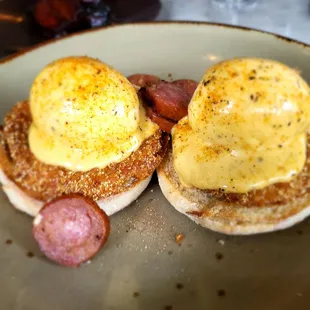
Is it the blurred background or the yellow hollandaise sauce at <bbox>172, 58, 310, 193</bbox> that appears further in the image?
the blurred background

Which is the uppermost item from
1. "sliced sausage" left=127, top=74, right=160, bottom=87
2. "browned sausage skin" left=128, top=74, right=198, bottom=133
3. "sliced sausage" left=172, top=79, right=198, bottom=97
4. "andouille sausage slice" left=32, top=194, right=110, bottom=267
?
"browned sausage skin" left=128, top=74, right=198, bottom=133

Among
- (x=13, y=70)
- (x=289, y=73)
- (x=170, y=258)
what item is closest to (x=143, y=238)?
(x=170, y=258)

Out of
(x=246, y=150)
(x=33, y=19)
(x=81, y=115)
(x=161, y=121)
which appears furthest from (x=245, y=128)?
(x=33, y=19)

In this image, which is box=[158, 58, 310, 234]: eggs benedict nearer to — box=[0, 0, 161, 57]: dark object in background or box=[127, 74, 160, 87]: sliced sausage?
box=[127, 74, 160, 87]: sliced sausage

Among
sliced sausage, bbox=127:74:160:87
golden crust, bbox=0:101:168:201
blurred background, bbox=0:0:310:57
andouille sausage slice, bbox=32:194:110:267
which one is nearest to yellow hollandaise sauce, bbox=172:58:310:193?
golden crust, bbox=0:101:168:201

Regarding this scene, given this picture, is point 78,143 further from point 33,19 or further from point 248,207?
point 33,19

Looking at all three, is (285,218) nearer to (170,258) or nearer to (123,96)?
(170,258)

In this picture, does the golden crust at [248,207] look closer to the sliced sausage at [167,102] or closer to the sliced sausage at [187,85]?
the sliced sausage at [167,102]
